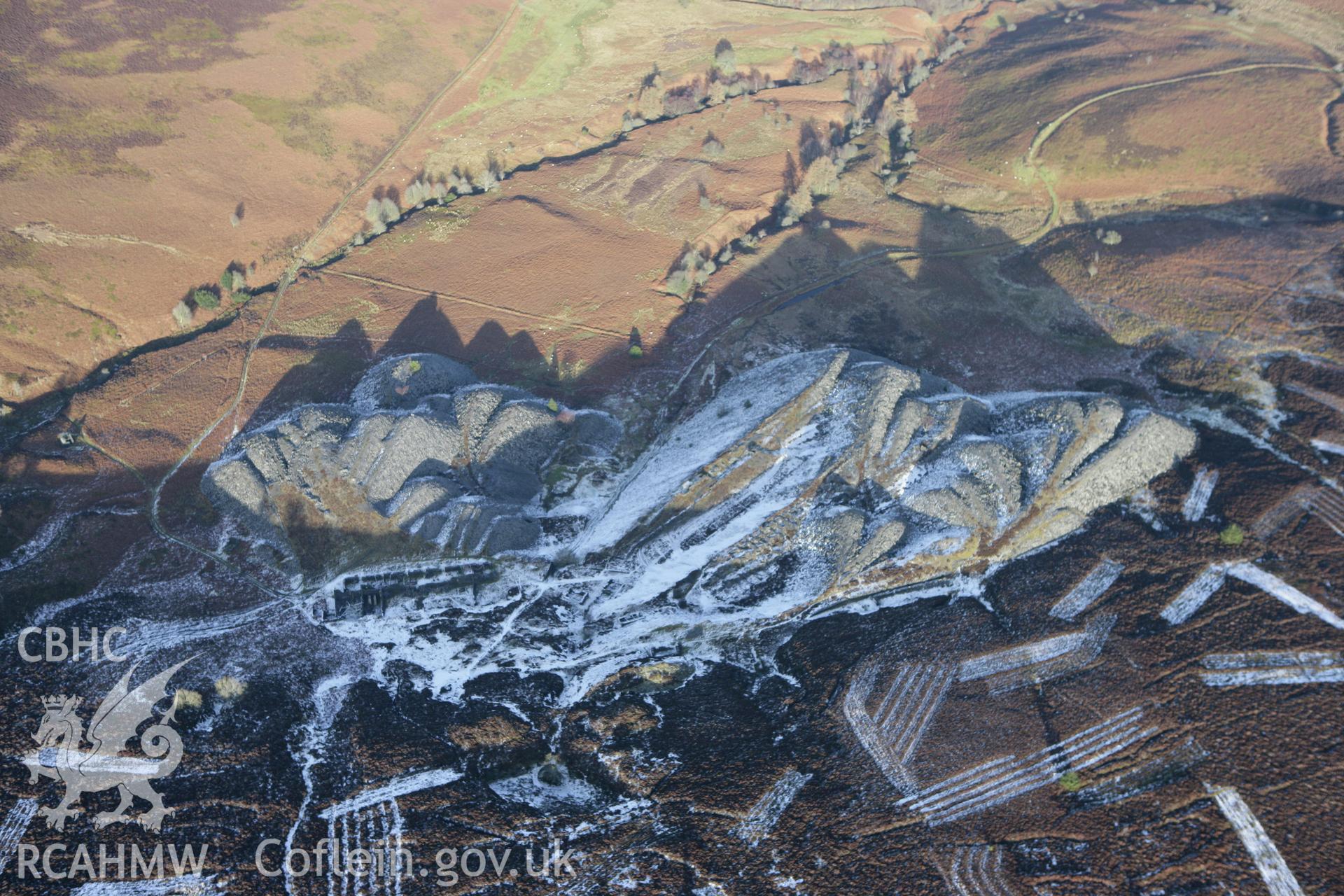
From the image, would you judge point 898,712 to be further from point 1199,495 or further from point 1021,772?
point 1199,495

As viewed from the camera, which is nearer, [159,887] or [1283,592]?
[159,887]

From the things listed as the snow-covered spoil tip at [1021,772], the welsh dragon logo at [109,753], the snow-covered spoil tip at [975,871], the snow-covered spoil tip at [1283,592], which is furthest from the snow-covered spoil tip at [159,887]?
the snow-covered spoil tip at [1283,592]

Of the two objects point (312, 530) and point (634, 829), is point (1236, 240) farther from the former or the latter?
point (312, 530)

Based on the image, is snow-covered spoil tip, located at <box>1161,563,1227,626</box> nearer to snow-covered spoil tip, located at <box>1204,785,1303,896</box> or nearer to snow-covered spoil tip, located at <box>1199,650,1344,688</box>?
snow-covered spoil tip, located at <box>1199,650,1344,688</box>

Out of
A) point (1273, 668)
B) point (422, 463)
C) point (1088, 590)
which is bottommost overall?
point (1273, 668)

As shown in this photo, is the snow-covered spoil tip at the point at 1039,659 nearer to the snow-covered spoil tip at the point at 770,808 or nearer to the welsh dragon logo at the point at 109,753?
the snow-covered spoil tip at the point at 770,808

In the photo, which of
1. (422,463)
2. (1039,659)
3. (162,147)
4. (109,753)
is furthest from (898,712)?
(162,147)
